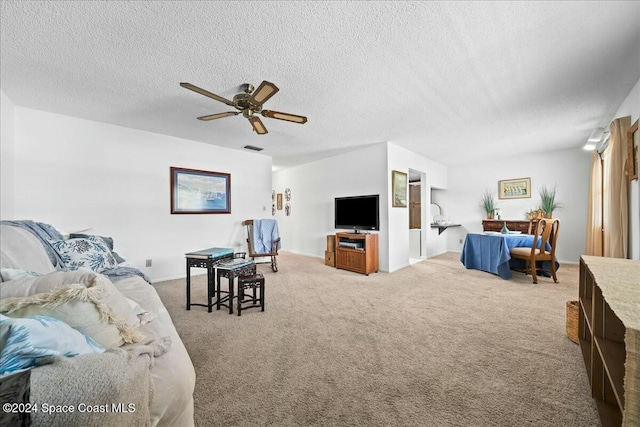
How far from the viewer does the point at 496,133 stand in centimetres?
405

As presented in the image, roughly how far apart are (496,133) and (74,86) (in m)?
5.57

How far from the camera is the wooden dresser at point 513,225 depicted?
16.5 ft

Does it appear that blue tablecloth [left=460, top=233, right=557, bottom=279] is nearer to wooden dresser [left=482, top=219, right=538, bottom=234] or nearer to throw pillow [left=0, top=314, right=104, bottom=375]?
wooden dresser [left=482, top=219, right=538, bottom=234]

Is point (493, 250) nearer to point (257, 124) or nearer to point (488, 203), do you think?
point (488, 203)

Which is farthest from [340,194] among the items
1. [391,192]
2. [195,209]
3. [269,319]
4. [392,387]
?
[392,387]

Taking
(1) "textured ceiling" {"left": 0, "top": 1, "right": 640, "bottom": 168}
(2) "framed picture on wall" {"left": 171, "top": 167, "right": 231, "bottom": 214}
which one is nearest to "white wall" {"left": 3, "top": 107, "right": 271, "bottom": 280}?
(2) "framed picture on wall" {"left": 171, "top": 167, "right": 231, "bottom": 214}

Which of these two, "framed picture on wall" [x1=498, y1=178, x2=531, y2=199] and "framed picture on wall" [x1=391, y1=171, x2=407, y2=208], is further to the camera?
"framed picture on wall" [x1=498, y1=178, x2=531, y2=199]

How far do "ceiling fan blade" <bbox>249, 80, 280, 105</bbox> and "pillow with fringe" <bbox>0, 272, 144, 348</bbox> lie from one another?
1670mm

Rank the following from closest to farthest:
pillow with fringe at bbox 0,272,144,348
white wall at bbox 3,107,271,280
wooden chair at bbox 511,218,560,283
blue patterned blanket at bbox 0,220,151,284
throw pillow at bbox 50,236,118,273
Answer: pillow with fringe at bbox 0,272,144,348
blue patterned blanket at bbox 0,220,151,284
throw pillow at bbox 50,236,118,273
white wall at bbox 3,107,271,280
wooden chair at bbox 511,218,560,283

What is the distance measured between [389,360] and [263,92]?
2311 mm

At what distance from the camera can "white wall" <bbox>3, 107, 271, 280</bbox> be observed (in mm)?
3098

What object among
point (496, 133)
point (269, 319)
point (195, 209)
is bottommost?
point (269, 319)

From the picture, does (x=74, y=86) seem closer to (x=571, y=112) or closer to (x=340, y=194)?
(x=340, y=194)

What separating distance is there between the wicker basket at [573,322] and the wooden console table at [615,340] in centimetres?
20
